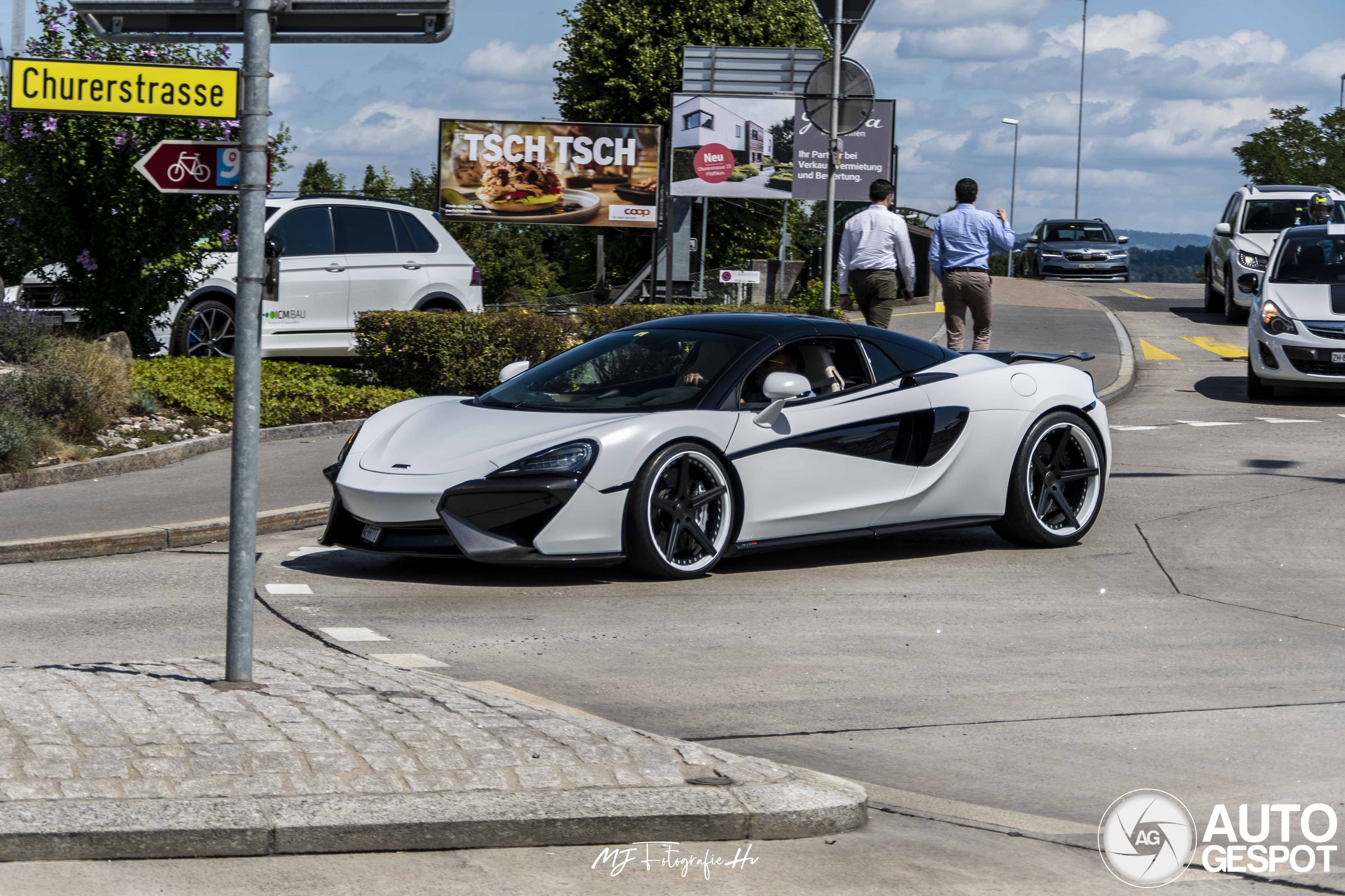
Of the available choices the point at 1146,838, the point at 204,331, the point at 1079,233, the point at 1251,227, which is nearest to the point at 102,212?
the point at 204,331

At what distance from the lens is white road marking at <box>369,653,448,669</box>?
20.2 feet

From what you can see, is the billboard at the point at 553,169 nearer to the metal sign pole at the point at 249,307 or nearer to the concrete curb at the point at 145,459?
the concrete curb at the point at 145,459

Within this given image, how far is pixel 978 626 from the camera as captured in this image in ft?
23.3

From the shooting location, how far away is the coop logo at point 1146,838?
4.07m

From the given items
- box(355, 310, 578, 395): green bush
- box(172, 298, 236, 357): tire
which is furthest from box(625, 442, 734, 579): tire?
box(172, 298, 236, 357): tire

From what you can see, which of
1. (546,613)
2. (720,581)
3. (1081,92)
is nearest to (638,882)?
(546,613)

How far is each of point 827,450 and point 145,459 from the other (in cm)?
588

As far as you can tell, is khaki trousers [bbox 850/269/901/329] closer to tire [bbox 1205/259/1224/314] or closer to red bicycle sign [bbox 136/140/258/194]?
red bicycle sign [bbox 136/140/258/194]

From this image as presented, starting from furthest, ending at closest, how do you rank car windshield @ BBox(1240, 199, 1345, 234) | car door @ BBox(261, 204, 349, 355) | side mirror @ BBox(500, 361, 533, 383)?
car windshield @ BBox(1240, 199, 1345, 234)
car door @ BBox(261, 204, 349, 355)
side mirror @ BBox(500, 361, 533, 383)

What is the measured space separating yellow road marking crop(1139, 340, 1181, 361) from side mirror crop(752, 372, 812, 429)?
44.5 ft

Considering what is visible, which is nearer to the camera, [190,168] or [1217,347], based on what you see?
[190,168]

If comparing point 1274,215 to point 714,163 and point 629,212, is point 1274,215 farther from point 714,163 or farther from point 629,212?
point 629,212

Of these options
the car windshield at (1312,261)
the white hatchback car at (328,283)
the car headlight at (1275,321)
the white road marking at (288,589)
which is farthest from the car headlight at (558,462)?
the car windshield at (1312,261)

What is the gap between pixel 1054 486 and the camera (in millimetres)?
9117
